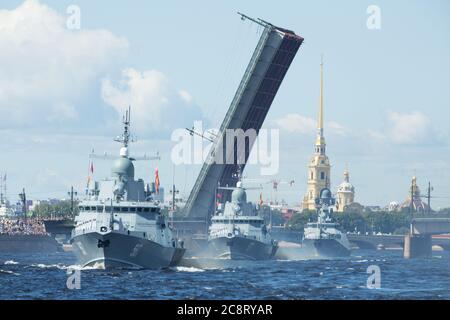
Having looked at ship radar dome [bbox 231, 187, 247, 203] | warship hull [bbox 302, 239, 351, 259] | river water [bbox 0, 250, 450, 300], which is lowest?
river water [bbox 0, 250, 450, 300]

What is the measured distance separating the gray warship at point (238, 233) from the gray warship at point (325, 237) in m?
18.3

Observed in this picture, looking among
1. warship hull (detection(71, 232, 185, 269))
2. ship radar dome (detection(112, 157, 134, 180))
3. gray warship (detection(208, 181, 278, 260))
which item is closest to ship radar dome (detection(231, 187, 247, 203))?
gray warship (detection(208, 181, 278, 260))

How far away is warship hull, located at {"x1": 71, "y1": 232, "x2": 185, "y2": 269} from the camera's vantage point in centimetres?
5759

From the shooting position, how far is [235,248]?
302ft

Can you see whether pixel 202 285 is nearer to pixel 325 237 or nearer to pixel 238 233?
pixel 238 233

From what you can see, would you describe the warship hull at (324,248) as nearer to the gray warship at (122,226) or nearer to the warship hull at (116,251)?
the gray warship at (122,226)

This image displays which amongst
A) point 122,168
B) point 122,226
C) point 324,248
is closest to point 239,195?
point 324,248

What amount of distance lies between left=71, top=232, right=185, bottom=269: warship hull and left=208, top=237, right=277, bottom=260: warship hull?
31.4 m

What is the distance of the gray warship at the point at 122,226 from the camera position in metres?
57.8

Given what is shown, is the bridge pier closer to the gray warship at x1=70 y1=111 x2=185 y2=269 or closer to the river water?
the river water
